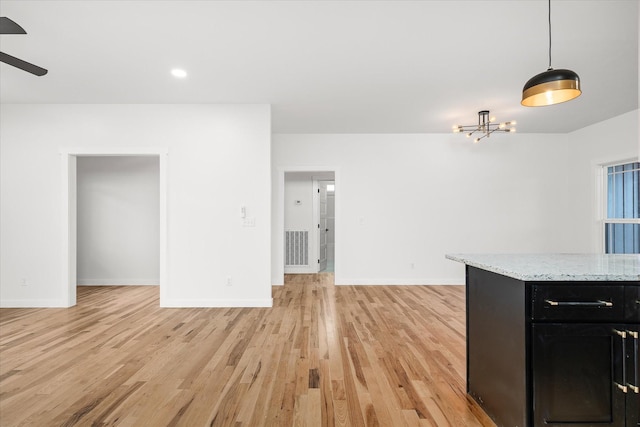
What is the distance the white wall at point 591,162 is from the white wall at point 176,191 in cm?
537

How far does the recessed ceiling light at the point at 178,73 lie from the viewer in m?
3.33

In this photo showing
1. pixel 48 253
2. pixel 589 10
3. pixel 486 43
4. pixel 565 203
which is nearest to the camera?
pixel 589 10

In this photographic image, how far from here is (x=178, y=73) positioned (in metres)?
3.40

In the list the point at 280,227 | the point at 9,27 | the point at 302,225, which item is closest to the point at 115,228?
the point at 280,227

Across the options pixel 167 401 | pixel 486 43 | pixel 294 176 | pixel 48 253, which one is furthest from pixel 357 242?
pixel 48 253

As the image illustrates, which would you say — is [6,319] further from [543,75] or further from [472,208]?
[472,208]

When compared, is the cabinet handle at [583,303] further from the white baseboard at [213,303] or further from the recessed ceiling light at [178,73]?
the recessed ceiling light at [178,73]

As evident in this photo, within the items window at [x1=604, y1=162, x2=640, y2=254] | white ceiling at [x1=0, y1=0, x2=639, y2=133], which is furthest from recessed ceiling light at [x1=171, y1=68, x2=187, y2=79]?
window at [x1=604, y1=162, x2=640, y2=254]

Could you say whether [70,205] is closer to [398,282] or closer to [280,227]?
[280,227]

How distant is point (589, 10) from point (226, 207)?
4.11m

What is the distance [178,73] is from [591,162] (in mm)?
6520

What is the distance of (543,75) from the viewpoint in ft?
6.29

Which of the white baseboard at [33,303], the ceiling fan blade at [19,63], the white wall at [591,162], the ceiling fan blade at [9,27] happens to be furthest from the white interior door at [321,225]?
the ceiling fan blade at [9,27]

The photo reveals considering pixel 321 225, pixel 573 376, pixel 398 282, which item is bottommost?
pixel 398 282
